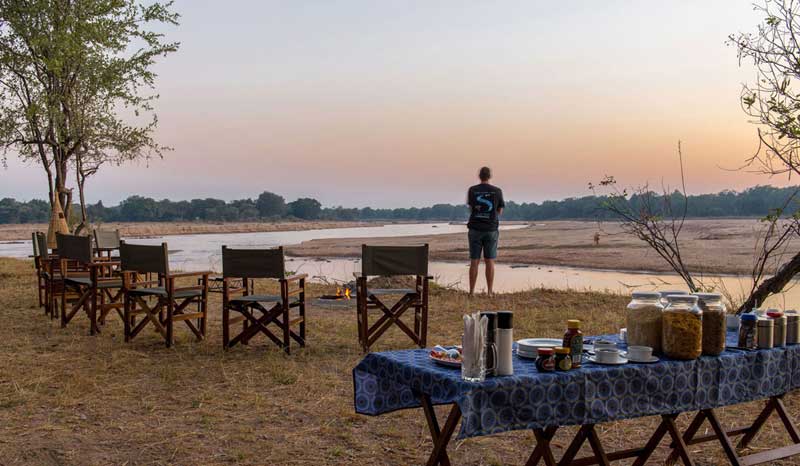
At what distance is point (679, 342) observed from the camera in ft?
8.07

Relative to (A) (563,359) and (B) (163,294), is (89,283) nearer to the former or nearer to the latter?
(B) (163,294)

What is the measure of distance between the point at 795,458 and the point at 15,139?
13890mm

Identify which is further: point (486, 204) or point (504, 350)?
point (486, 204)

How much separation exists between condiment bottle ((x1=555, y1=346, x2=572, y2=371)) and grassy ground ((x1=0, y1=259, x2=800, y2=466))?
1.13 metres

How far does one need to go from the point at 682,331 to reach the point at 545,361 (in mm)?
559

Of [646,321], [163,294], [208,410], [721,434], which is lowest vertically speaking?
[208,410]

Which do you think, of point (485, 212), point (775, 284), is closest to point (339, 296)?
point (485, 212)

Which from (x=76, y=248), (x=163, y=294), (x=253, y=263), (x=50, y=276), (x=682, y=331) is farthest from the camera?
(x=50, y=276)

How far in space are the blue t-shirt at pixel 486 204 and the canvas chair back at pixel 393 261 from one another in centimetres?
293

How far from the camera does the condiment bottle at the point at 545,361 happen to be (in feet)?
7.45

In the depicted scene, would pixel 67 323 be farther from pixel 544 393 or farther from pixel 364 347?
pixel 544 393

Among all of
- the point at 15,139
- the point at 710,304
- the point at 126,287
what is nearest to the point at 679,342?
the point at 710,304

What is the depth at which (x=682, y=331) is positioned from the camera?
2453mm

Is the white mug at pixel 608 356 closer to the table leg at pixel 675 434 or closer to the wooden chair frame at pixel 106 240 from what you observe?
the table leg at pixel 675 434
